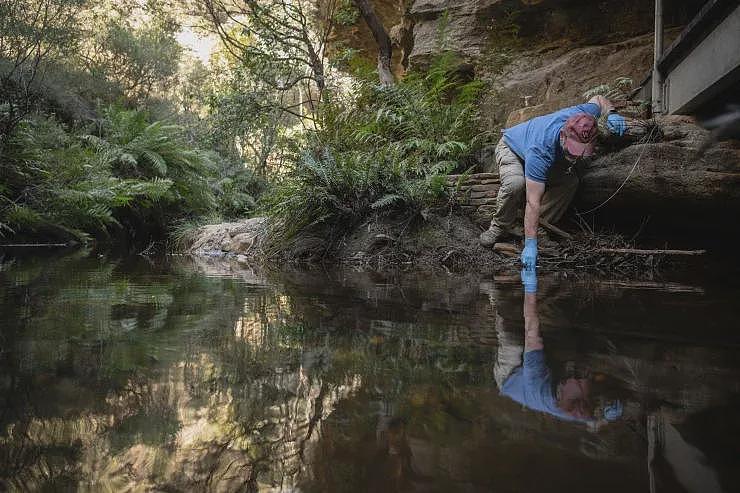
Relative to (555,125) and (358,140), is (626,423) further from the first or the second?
(358,140)

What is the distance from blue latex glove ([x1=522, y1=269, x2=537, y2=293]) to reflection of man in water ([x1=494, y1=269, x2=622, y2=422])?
1.47 meters

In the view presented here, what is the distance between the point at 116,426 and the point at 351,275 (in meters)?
3.32

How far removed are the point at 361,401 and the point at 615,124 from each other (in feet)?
15.5

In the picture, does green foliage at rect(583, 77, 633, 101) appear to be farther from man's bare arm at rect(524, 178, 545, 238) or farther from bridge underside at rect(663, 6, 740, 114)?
man's bare arm at rect(524, 178, 545, 238)

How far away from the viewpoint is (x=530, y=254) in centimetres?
457

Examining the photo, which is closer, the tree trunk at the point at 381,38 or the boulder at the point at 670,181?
the boulder at the point at 670,181

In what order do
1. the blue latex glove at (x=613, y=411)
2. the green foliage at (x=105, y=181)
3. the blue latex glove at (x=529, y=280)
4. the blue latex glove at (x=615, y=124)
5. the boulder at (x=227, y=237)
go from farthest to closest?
the green foliage at (x=105, y=181) < the boulder at (x=227, y=237) < the blue latex glove at (x=615, y=124) < the blue latex glove at (x=529, y=280) < the blue latex glove at (x=613, y=411)

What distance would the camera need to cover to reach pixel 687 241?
17.4ft

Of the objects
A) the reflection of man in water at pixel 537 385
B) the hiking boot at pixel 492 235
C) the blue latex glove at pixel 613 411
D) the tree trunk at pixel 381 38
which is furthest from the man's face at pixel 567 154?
the tree trunk at pixel 381 38

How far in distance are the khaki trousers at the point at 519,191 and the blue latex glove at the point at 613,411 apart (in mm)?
4173

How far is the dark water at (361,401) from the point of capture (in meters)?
0.74

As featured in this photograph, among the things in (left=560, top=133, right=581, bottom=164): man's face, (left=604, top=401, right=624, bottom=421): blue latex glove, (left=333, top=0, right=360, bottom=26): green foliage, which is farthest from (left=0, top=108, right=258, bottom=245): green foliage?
(left=604, top=401, right=624, bottom=421): blue latex glove

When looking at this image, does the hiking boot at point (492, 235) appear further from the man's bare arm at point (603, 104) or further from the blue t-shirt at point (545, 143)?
the man's bare arm at point (603, 104)

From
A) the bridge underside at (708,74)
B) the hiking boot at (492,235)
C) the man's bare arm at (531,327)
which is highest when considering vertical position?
the bridge underside at (708,74)
